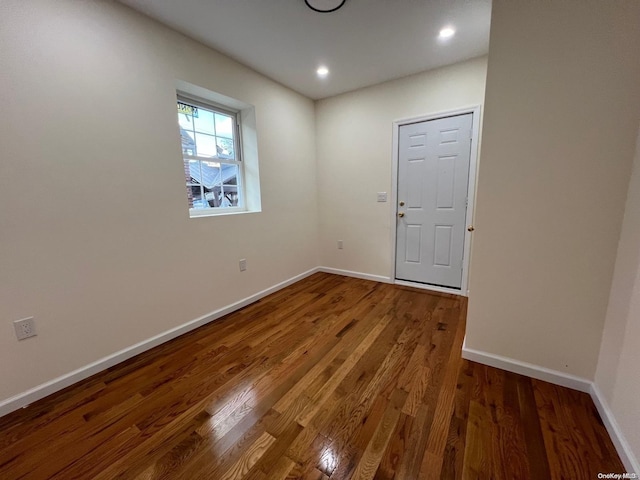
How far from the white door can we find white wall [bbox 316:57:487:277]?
160 millimetres

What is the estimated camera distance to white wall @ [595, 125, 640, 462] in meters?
1.12

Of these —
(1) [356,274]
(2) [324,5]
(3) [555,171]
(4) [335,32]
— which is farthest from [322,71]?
(1) [356,274]

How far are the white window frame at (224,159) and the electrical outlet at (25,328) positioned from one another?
1223 mm

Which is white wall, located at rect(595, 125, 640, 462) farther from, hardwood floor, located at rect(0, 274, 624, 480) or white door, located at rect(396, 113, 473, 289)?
white door, located at rect(396, 113, 473, 289)

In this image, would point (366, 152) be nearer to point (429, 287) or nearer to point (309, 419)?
point (429, 287)

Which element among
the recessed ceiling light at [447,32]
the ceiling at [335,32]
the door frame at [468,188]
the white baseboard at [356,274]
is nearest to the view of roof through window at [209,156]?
the ceiling at [335,32]

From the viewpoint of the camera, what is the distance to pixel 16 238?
1.45 metres

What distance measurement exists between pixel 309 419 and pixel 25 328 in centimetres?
171

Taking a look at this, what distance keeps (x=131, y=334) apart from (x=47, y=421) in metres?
0.61

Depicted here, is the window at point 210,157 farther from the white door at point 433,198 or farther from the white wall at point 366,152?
the white door at point 433,198

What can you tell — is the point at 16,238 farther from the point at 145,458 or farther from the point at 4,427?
the point at 145,458

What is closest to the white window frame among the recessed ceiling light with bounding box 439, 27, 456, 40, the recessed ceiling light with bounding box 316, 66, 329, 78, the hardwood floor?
the recessed ceiling light with bounding box 316, 66, 329, 78

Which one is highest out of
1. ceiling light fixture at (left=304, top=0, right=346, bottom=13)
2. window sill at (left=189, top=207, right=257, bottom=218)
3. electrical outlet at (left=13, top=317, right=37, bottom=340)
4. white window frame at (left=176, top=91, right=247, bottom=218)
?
ceiling light fixture at (left=304, top=0, right=346, bottom=13)

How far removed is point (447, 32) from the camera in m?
2.15
